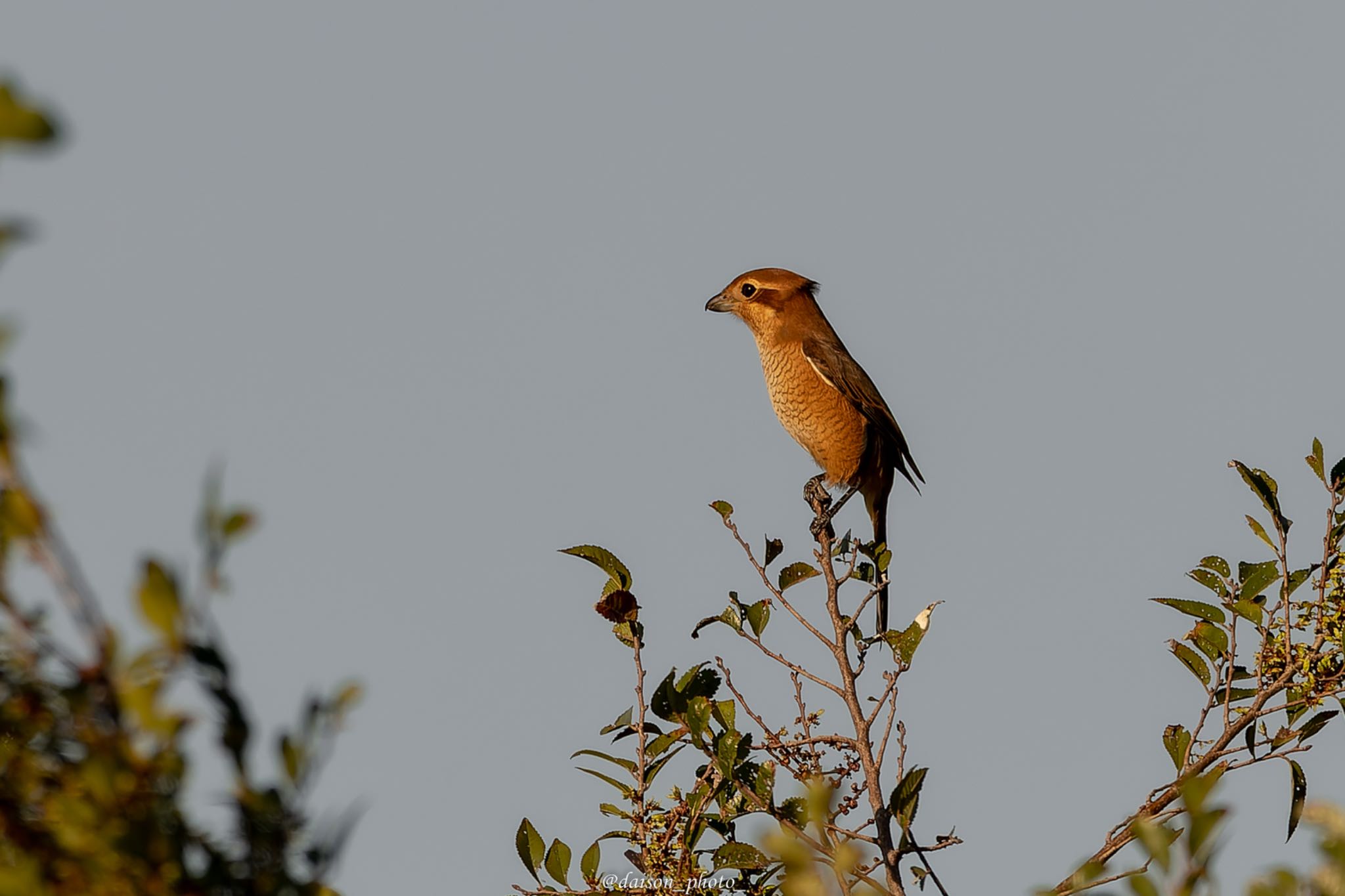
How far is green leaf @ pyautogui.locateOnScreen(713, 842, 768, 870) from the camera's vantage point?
3766 millimetres

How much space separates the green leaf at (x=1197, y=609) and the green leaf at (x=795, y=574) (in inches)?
40.7

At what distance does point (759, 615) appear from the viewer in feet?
14.2

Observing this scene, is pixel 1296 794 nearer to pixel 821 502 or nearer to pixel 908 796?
pixel 908 796

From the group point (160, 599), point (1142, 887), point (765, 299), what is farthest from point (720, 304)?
point (160, 599)

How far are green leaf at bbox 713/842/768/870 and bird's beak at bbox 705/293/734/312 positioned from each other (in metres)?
5.08

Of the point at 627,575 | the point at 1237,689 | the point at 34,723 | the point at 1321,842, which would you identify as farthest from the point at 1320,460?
the point at 34,723

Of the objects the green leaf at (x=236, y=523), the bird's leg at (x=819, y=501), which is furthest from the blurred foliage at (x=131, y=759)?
the bird's leg at (x=819, y=501)

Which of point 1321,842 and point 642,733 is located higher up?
point 642,733

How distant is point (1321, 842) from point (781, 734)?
244cm

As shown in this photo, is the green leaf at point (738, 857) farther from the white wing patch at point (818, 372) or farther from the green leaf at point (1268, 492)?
the white wing patch at point (818, 372)

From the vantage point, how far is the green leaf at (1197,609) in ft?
13.4

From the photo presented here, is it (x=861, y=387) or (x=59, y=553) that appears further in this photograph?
(x=861, y=387)

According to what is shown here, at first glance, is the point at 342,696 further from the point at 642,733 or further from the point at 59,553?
the point at 642,733

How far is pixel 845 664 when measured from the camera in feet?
13.9
